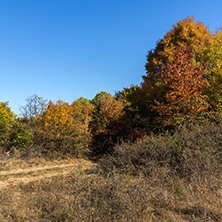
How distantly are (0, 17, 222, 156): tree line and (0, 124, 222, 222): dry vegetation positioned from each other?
171 inches

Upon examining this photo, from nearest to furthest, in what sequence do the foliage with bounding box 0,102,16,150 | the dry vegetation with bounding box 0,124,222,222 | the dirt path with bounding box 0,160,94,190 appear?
1. the dry vegetation with bounding box 0,124,222,222
2. the dirt path with bounding box 0,160,94,190
3. the foliage with bounding box 0,102,16,150

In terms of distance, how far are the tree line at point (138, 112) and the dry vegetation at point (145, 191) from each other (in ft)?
14.3

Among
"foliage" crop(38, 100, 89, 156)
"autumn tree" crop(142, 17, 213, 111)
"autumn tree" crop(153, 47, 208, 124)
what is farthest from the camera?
"autumn tree" crop(142, 17, 213, 111)

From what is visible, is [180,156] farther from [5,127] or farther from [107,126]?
[5,127]

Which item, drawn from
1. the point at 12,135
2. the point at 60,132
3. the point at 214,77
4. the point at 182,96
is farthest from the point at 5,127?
the point at 214,77

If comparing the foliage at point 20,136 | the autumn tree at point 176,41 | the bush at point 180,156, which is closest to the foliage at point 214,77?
the autumn tree at point 176,41

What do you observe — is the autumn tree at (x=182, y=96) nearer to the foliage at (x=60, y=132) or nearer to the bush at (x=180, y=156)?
the bush at (x=180, y=156)

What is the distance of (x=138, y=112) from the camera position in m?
17.8

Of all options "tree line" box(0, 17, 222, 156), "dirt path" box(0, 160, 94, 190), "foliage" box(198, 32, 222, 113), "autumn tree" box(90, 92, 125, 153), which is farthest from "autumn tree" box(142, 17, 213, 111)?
"dirt path" box(0, 160, 94, 190)

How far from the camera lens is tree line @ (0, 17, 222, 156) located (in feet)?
42.0

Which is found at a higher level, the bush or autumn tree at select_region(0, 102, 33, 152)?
autumn tree at select_region(0, 102, 33, 152)

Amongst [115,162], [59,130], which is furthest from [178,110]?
[59,130]

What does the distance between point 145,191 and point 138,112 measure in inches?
518

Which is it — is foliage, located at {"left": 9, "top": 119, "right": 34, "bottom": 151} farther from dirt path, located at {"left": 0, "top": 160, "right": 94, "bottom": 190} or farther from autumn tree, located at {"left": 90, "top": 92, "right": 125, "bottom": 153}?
autumn tree, located at {"left": 90, "top": 92, "right": 125, "bottom": 153}
